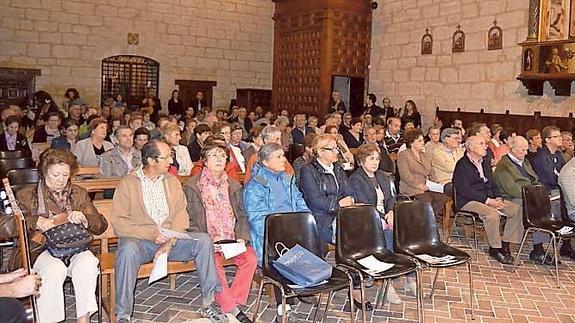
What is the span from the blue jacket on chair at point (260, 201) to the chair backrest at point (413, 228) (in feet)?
2.47

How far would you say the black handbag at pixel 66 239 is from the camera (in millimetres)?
3461

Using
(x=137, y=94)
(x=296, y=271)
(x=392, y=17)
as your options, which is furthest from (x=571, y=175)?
(x=137, y=94)

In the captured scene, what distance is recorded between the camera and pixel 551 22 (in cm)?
990

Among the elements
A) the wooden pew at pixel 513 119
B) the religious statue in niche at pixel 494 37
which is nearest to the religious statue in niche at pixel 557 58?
the wooden pew at pixel 513 119

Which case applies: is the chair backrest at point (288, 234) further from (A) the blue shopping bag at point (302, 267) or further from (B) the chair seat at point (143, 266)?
(B) the chair seat at point (143, 266)

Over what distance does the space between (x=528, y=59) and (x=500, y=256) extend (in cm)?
581

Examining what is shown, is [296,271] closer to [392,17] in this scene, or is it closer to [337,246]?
[337,246]

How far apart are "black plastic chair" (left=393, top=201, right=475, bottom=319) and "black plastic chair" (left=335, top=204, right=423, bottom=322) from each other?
0.19 metres

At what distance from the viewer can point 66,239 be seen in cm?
347

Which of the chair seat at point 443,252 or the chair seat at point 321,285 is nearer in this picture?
the chair seat at point 321,285

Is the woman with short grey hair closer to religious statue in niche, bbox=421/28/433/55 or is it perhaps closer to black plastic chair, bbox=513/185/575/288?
black plastic chair, bbox=513/185/575/288

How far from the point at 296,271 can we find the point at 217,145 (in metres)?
1.21

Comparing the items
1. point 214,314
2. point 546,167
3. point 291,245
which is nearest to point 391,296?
point 291,245

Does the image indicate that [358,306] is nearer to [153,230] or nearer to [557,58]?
[153,230]
